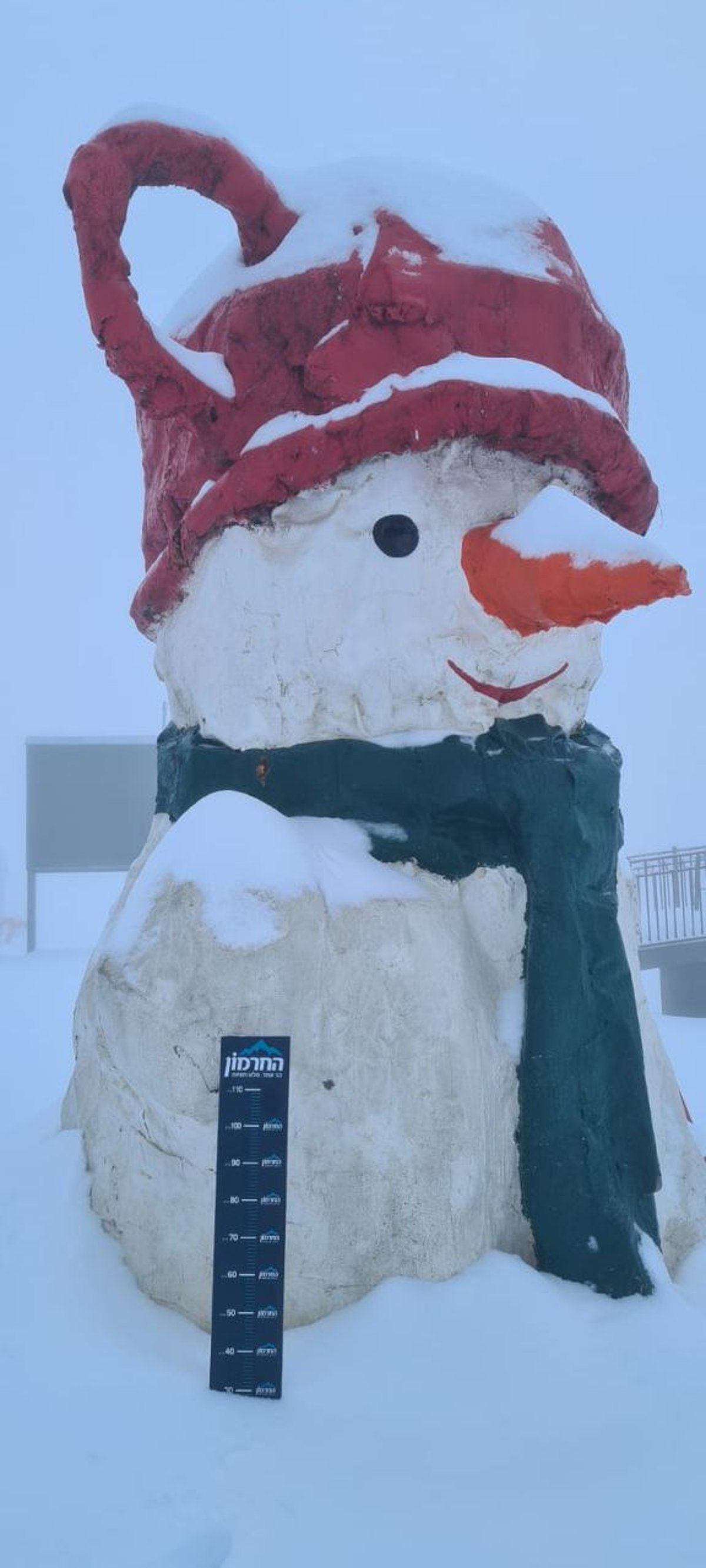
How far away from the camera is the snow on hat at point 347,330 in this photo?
65.4 inches

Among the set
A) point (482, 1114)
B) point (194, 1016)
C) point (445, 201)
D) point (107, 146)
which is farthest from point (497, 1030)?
point (107, 146)

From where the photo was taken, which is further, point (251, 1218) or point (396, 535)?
point (396, 535)

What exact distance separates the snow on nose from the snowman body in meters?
0.02

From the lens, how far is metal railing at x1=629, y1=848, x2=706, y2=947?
6.39 metres

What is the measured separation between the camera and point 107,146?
64.7 inches

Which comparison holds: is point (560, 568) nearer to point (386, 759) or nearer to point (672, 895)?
point (386, 759)

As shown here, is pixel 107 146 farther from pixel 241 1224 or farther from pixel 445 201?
pixel 241 1224

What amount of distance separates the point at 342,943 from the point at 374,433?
77 cm

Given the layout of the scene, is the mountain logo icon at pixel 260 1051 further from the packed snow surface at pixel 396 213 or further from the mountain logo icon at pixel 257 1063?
the packed snow surface at pixel 396 213

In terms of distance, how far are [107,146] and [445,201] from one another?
1.76 feet

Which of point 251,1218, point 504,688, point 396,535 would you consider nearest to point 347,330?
point 396,535

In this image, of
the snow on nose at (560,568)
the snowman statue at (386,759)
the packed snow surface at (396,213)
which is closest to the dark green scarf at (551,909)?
the snowman statue at (386,759)

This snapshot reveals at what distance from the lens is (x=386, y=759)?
5.71 ft

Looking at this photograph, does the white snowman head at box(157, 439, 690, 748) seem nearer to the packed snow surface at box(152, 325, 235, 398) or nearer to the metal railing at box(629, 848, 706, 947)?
the packed snow surface at box(152, 325, 235, 398)
